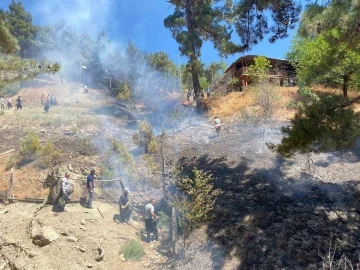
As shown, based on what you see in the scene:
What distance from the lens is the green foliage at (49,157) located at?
14758 mm

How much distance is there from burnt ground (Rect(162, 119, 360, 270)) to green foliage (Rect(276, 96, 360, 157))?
278 centimetres

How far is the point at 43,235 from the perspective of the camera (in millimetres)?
8914

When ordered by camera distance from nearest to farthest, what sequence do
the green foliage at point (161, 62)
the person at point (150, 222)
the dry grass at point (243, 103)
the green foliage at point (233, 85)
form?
the person at point (150, 222) → the dry grass at point (243, 103) → the green foliage at point (233, 85) → the green foliage at point (161, 62)

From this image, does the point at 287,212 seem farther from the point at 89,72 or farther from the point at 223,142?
the point at 89,72

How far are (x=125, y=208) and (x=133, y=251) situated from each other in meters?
2.06

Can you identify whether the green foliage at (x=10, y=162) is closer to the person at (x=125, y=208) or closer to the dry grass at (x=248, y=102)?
the person at (x=125, y=208)

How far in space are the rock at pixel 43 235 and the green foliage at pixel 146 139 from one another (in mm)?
7795

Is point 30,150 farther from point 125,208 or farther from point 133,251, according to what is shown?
point 133,251

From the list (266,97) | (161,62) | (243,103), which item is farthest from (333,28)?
(161,62)

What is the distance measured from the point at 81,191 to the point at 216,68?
1867 centimetres

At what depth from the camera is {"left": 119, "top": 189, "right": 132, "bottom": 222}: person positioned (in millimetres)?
11081

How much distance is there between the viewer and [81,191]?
12.6 meters

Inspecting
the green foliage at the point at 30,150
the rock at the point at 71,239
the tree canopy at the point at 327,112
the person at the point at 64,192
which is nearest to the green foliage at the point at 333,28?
the tree canopy at the point at 327,112

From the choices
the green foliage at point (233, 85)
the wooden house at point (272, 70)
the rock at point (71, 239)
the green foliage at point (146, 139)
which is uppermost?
the wooden house at point (272, 70)
